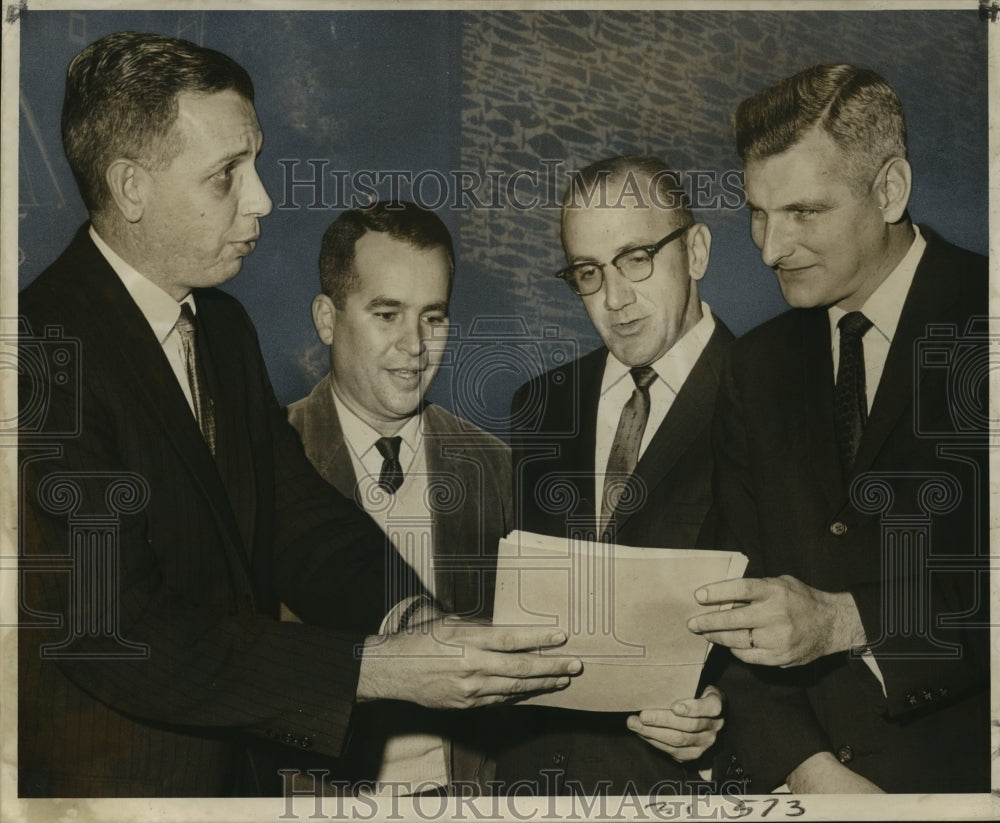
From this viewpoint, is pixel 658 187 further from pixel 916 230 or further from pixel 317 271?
pixel 317 271

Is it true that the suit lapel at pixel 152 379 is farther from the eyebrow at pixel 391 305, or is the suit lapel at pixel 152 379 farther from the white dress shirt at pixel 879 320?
the white dress shirt at pixel 879 320

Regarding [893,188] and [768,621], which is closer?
[768,621]

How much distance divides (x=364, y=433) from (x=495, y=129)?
1.24 metres

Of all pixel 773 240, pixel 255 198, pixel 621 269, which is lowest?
pixel 621 269

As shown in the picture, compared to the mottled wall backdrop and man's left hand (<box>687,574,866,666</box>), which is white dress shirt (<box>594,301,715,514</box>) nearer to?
the mottled wall backdrop

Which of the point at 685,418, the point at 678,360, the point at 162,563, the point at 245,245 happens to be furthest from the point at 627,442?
the point at 162,563

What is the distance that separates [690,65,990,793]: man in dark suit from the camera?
15.0 ft

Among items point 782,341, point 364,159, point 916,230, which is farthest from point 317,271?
point 916,230

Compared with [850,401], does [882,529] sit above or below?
below

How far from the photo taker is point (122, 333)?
14.9 feet

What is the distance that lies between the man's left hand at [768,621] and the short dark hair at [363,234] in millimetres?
1529

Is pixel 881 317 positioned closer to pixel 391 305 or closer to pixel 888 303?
pixel 888 303

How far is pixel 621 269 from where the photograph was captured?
15.2ft

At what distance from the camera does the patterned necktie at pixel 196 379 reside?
4574 millimetres
